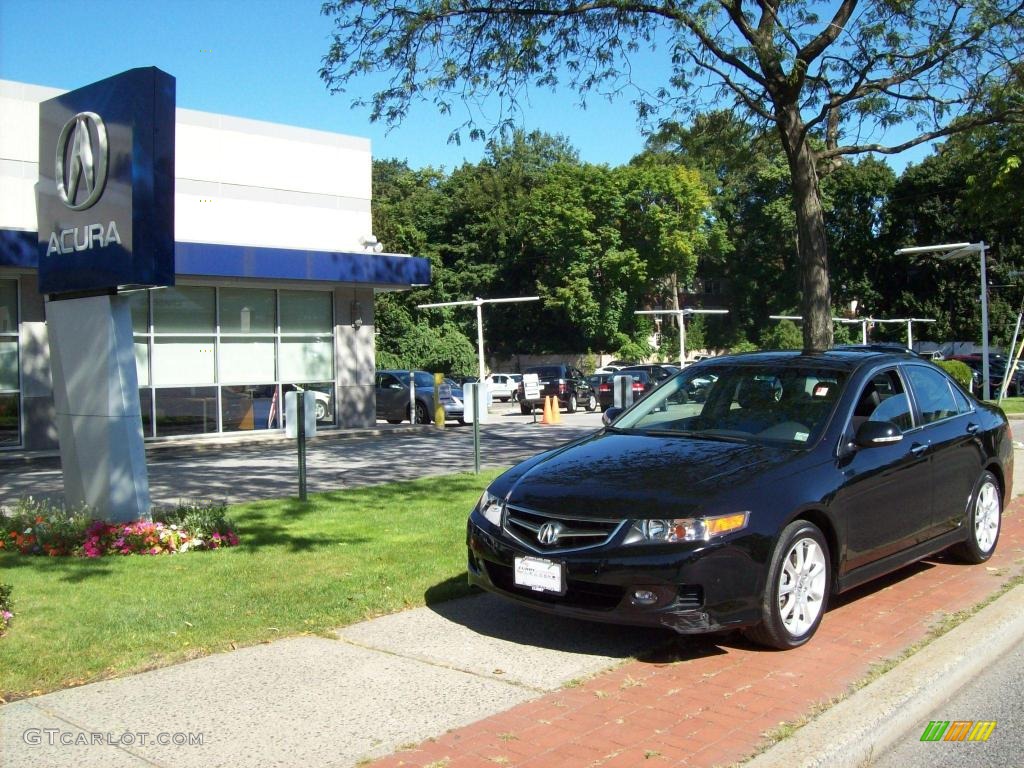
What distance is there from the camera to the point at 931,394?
24.2 ft

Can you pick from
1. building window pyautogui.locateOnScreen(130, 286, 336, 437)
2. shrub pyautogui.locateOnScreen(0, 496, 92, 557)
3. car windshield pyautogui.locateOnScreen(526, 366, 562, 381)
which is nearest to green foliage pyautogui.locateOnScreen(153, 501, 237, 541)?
shrub pyautogui.locateOnScreen(0, 496, 92, 557)

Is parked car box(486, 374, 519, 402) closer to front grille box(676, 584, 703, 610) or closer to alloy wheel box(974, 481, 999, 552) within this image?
alloy wheel box(974, 481, 999, 552)

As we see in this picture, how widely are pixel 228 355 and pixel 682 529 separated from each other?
17.7 meters

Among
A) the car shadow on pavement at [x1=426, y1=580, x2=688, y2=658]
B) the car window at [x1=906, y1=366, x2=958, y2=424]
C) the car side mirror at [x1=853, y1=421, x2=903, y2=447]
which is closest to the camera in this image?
the car shadow on pavement at [x1=426, y1=580, x2=688, y2=658]

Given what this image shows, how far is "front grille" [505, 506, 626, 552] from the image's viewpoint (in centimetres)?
516

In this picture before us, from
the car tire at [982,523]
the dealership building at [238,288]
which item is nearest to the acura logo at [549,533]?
the car tire at [982,523]

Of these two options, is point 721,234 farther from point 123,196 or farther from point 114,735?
point 114,735

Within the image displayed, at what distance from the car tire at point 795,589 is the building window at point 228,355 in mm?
16737

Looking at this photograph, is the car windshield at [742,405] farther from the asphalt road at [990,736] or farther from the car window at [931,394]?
the asphalt road at [990,736]

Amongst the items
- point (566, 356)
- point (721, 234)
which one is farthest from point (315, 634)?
point (721, 234)

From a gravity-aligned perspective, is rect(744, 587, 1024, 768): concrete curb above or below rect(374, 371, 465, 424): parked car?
below

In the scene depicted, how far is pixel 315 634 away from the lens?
5.68 m

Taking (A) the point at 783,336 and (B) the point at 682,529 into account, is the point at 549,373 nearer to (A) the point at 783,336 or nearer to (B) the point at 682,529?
(A) the point at 783,336

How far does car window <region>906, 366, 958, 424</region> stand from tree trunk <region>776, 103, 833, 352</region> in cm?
497
